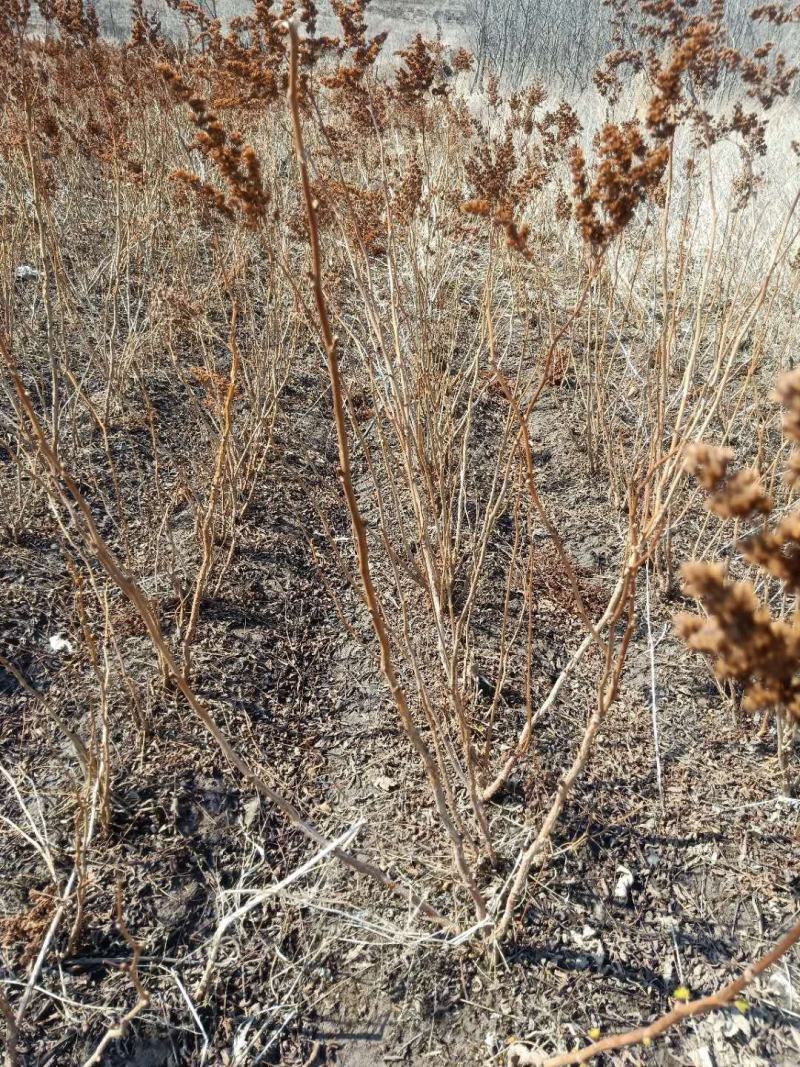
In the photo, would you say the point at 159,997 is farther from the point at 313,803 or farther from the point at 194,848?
the point at 313,803

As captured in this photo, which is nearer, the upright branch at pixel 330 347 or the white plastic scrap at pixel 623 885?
the upright branch at pixel 330 347

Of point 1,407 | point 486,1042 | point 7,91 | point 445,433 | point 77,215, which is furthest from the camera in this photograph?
point 77,215

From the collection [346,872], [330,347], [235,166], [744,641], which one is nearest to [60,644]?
[346,872]

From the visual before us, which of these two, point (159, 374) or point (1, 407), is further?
point (159, 374)

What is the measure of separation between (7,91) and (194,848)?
4654 millimetres

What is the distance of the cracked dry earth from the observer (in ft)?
4.68

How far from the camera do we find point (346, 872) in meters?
1.70

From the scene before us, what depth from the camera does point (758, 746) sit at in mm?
1991

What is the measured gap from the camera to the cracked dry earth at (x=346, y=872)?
4.68 ft

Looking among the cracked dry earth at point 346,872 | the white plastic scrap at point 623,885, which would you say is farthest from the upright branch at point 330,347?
the white plastic scrap at point 623,885

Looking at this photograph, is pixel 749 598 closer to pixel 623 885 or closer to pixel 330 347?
pixel 330 347

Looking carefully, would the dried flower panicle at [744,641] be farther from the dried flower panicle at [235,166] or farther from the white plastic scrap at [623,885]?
the white plastic scrap at [623,885]

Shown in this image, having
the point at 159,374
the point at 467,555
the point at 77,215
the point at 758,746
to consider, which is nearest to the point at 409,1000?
the point at 758,746

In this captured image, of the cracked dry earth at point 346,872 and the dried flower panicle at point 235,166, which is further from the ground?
the dried flower panicle at point 235,166
